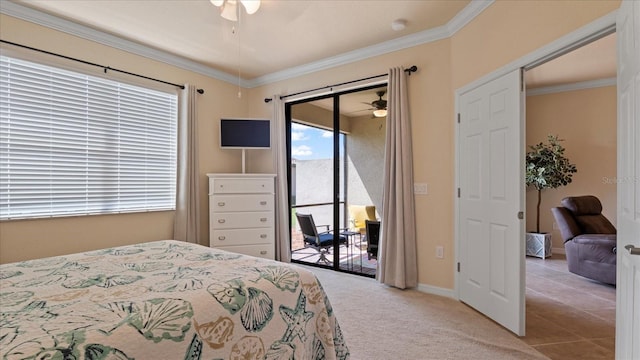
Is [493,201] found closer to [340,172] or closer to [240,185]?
[340,172]

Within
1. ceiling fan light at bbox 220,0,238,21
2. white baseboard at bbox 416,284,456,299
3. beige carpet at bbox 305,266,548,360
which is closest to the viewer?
beige carpet at bbox 305,266,548,360

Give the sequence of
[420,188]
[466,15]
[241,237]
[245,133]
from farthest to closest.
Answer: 1. [245,133]
2. [241,237]
3. [420,188]
4. [466,15]

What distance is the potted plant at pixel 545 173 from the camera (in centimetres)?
489

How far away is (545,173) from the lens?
4898 millimetres

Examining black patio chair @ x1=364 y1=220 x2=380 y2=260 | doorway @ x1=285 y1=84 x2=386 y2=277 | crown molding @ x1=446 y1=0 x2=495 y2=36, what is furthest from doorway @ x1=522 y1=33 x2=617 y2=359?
doorway @ x1=285 y1=84 x2=386 y2=277

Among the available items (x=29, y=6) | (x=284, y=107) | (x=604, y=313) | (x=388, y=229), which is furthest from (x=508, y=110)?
(x=29, y=6)

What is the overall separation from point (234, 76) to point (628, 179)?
14.2 feet

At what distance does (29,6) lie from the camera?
107 inches

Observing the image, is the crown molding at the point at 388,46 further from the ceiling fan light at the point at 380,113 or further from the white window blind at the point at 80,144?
the white window blind at the point at 80,144

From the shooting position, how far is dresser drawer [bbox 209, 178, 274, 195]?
3865 mm

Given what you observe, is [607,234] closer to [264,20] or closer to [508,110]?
[508,110]

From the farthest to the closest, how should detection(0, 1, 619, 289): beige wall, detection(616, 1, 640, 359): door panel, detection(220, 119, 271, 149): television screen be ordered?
detection(220, 119, 271, 149): television screen
detection(0, 1, 619, 289): beige wall
detection(616, 1, 640, 359): door panel

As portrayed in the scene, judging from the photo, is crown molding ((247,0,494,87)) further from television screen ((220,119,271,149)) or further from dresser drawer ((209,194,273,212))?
dresser drawer ((209,194,273,212))

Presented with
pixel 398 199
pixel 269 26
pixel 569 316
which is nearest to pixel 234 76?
pixel 269 26
